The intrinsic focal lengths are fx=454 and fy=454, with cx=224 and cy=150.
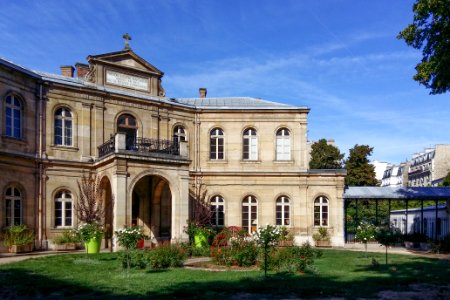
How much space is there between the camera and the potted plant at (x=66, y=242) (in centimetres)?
2091

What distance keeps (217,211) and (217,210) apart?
0.06 metres

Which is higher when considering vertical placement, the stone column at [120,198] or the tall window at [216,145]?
the tall window at [216,145]

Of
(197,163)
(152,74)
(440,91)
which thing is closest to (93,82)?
(152,74)

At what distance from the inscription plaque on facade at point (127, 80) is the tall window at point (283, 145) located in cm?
828

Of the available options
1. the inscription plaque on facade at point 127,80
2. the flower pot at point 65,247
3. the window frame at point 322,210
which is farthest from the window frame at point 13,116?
the window frame at point 322,210

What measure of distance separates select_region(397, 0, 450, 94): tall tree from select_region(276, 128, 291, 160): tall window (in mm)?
10279

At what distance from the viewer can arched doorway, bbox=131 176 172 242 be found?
930 inches

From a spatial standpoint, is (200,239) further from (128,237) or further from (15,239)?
(15,239)

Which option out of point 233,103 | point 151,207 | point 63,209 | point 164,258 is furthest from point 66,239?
point 233,103

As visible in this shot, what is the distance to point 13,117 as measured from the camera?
20.2 m

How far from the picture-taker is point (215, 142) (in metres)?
26.9

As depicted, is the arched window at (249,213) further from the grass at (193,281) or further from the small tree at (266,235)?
the small tree at (266,235)

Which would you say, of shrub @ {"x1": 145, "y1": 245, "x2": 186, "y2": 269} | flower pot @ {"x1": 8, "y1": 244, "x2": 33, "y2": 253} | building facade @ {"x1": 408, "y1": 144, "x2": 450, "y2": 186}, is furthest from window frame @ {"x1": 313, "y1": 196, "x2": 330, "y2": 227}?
building facade @ {"x1": 408, "y1": 144, "x2": 450, "y2": 186}

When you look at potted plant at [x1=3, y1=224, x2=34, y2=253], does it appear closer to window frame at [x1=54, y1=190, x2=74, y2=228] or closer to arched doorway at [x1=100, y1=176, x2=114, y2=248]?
window frame at [x1=54, y1=190, x2=74, y2=228]
